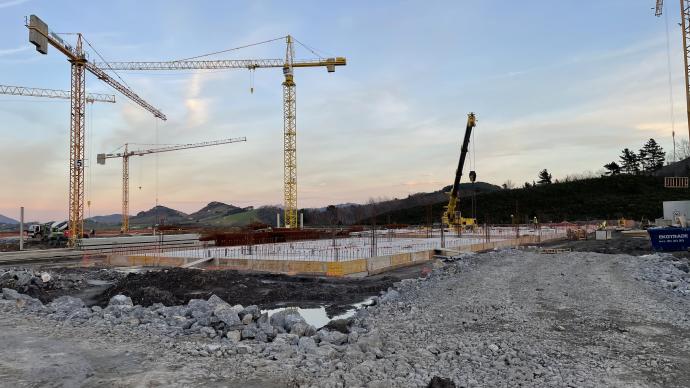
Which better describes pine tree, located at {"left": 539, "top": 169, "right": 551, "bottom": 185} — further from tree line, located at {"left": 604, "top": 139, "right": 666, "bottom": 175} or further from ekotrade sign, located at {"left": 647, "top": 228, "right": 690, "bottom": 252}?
ekotrade sign, located at {"left": 647, "top": 228, "right": 690, "bottom": 252}

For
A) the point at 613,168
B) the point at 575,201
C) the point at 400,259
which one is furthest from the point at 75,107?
the point at 613,168

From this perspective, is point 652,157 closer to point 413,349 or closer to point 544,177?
point 544,177

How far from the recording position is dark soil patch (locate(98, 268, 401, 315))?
35.8 ft

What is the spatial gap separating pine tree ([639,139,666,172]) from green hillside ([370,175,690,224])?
1221cm

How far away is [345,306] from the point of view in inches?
411

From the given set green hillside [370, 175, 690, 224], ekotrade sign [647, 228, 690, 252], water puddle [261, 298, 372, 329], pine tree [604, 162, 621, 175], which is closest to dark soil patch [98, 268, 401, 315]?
water puddle [261, 298, 372, 329]

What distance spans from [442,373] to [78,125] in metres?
40.0

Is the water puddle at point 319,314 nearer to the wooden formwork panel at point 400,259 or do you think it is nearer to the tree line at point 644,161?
the wooden formwork panel at point 400,259

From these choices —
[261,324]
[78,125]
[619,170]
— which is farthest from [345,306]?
[619,170]

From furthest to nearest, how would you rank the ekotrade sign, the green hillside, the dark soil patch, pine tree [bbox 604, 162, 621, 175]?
pine tree [bbox 604, 162, 621, 175] → the green hillside → the ekotrade sign → the dark soil patch

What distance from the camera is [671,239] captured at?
21094 millimetres


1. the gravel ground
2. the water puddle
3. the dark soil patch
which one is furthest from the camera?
the dark soil patch

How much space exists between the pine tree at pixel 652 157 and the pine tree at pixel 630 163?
3.56 ft

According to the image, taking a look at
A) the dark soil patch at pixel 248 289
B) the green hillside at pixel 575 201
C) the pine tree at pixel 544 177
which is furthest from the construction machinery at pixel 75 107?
the pine tree at pixel 544 177
